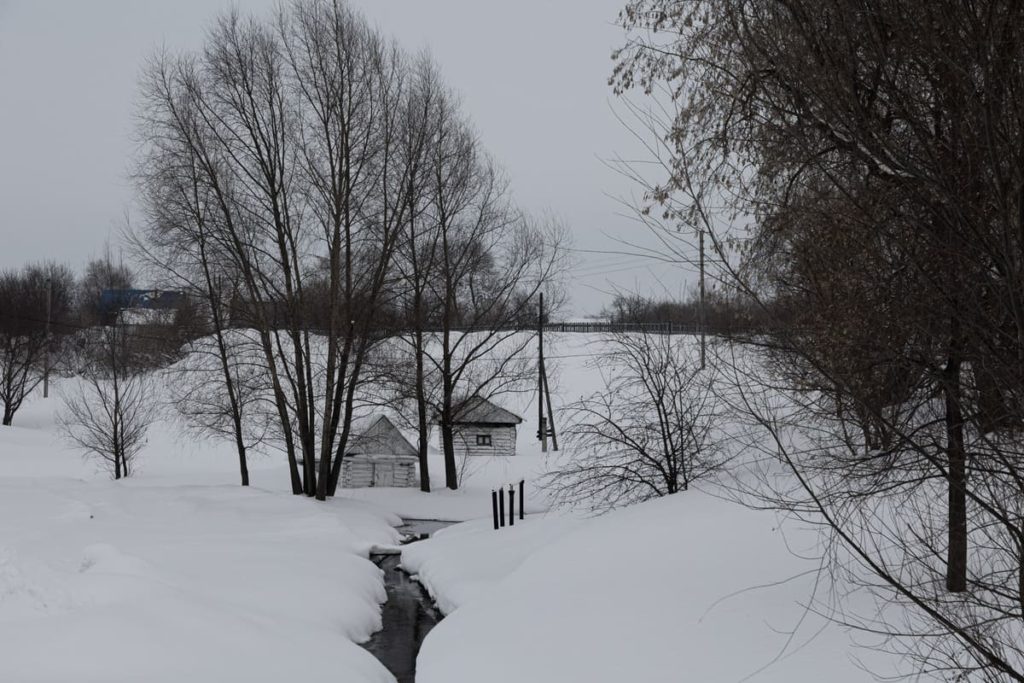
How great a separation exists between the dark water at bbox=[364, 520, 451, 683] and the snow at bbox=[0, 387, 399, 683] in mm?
288

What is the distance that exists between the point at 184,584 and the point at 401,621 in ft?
10.3

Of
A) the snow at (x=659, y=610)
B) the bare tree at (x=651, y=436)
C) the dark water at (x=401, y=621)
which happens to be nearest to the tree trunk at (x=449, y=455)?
the dark water at (x=401, y=621)

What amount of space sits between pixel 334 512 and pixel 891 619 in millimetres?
15646

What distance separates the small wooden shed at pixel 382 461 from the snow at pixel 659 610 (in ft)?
46.8

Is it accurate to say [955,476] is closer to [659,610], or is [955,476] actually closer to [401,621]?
[659,610]

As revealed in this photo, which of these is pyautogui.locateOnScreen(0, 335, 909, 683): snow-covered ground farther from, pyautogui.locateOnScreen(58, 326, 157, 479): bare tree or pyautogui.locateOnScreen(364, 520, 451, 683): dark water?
pyautogui.locateOnScreen(58, 326, 157, 479): bare tree

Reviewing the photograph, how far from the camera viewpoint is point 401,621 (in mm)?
13320

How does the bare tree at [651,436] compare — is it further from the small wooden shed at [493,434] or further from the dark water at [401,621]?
the small wooden shed at [493,434]

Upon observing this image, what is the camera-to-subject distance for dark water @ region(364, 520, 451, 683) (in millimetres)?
11148

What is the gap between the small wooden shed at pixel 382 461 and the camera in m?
27.3

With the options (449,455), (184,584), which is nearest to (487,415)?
(449,455)

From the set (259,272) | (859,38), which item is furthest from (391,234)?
(859,38)

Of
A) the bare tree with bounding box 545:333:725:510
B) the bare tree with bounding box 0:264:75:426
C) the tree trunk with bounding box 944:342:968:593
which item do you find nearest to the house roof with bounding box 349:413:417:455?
the bare tree with bounding box 545:333:725:510

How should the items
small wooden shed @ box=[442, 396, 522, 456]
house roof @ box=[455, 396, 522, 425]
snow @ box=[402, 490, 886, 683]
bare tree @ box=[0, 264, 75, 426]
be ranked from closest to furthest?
1. snow @ box=[402, 490, 886, 683]
2. house roof @ box=[455, 396, 522, 425]
3. small wooden shed @ box=[442, 396, 522, 456]
4. bare tree @ box=[0, 264, 75, 426]
